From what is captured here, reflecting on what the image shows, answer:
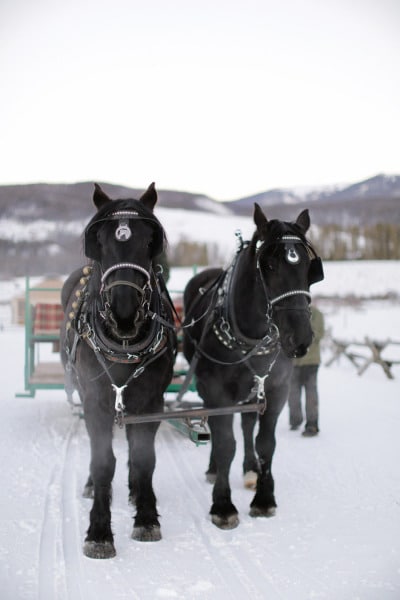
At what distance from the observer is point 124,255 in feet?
10.7

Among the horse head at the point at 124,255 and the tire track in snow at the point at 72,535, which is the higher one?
the horse head at the point at 124,255

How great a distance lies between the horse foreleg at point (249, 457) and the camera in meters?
5.22

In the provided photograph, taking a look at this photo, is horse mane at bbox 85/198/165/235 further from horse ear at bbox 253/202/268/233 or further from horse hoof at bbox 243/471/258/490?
horse hoof at bbox 243/471/258/490

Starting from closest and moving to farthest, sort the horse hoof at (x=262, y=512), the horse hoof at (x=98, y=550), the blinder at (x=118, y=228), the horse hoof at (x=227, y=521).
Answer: the blinder at (x=118, y=228) → the horse hoof at (x=98, y=550) → the horse hoof at (x=227, y=521) → the horse hoof at (x=262, y=512)

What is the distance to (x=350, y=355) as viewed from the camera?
1417 cm

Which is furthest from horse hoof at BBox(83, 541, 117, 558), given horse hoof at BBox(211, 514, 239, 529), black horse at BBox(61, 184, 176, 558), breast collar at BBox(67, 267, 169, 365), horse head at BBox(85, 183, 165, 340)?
horse head at BBox(85, 183, 165, 340)

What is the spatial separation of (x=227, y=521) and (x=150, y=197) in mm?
2411

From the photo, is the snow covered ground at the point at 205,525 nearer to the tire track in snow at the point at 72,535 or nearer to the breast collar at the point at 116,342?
the tire track in snow at the point at 72,535

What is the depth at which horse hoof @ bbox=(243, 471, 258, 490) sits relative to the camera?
518cm

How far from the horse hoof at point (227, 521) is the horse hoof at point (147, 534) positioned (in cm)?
47

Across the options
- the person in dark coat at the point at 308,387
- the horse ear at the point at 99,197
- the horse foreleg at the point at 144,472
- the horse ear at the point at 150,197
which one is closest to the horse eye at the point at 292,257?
the horse ear at the point at 150,197

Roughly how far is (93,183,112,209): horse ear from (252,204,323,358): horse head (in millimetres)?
1059

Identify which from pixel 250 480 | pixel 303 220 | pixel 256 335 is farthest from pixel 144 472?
pixel 303 220

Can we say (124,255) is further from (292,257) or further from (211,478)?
(211,478)
